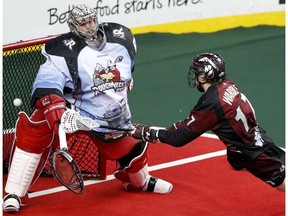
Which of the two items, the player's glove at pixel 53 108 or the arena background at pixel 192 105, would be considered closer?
the player's glove at pixel 53 108

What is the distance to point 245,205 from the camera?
6.32 m

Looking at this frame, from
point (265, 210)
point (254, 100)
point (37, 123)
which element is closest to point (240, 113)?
point (265, 210)

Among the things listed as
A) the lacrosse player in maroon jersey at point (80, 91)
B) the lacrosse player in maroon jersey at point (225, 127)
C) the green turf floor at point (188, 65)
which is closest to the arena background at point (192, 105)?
the green turf floor at point (188, 65)

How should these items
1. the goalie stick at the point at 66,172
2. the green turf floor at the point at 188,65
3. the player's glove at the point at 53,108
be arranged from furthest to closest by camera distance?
1. the green turf floor at the point at 188,65
2. the player's glove at the point at 53,108
3. the goalie stick at the point at 66,172

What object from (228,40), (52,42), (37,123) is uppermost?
(52,42)

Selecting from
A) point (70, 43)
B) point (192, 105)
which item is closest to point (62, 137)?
point (70, 43)

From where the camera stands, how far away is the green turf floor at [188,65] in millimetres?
8359

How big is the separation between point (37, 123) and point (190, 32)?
4.62 metres

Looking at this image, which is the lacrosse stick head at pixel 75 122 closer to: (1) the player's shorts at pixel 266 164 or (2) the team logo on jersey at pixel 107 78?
(2) the team logo on jersey at pixel 107 78

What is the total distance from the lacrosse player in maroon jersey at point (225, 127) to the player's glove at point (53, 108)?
0.47m

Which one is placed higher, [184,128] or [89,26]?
[89,26]

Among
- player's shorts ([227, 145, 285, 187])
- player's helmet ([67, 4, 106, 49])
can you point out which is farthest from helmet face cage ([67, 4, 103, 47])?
player's shorts ([227, 145, 285, 187])

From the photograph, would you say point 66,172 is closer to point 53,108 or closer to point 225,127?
point 53,108

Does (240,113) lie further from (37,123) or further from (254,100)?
(254,100)
